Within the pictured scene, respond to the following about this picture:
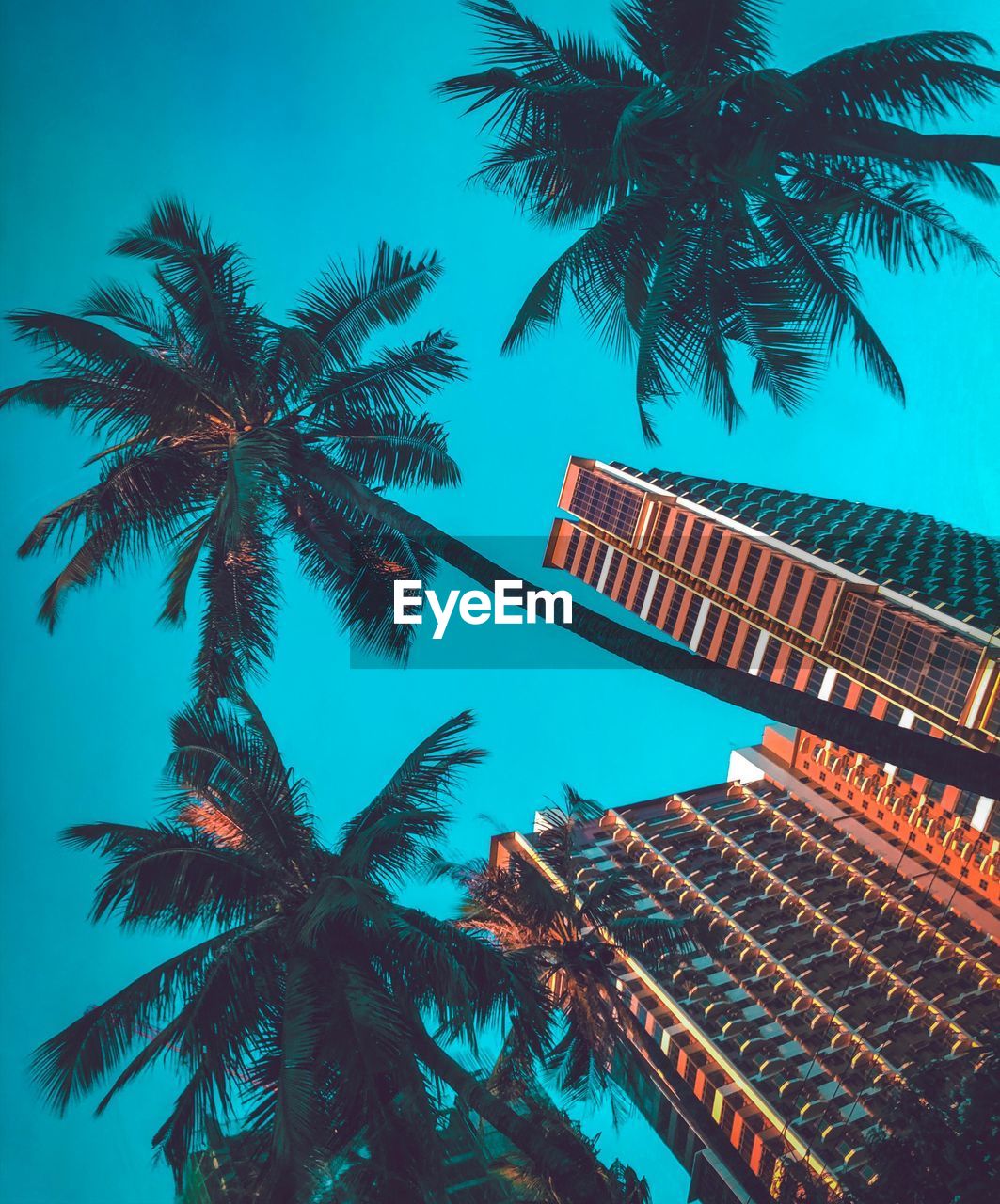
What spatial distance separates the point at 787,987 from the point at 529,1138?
6081cm

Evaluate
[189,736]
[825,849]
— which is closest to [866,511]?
[825,849]

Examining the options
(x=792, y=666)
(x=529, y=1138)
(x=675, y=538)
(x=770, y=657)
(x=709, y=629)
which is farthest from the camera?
(x=675, y=538)

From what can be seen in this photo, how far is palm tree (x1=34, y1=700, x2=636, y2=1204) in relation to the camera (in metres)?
12.7

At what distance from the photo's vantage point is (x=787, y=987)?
220 feet

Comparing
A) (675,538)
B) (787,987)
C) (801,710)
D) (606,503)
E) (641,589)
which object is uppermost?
(801,710)

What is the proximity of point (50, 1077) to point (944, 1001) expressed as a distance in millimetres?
67466

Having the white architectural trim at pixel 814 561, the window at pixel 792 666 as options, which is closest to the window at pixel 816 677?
the window at pixel 792 666

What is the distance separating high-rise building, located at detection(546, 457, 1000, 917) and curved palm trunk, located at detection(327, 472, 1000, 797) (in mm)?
52366

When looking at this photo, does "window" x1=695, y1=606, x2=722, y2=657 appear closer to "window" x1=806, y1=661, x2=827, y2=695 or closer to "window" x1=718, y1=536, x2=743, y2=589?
"window" x1=718, y1=536, x2=743, y2=589

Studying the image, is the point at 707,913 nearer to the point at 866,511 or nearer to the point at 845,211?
the point at 866,511

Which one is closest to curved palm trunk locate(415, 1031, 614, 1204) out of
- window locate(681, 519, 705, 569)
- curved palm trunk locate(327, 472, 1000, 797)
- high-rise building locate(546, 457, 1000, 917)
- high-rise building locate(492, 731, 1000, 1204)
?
curved palm trunk locate(327, 472, 1000, 797)

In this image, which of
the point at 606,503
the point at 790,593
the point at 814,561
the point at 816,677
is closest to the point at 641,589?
the point at 606,503

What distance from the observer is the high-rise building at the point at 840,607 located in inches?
2881

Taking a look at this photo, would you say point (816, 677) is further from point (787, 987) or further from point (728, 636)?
point (787, 987)
